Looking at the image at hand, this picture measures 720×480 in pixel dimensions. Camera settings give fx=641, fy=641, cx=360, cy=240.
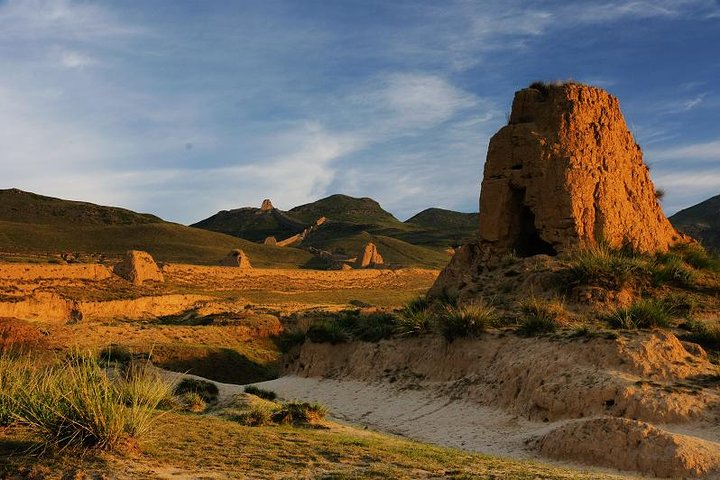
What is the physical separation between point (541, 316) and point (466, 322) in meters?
1.74

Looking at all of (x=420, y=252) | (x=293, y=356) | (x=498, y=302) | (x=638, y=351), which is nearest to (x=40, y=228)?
(x=420, y=252)

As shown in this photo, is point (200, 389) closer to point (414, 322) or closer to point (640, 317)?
point (414, 322)

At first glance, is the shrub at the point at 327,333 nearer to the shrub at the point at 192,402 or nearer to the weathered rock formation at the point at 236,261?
the shrub at the point at 192,402

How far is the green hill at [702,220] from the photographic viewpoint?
63906mm

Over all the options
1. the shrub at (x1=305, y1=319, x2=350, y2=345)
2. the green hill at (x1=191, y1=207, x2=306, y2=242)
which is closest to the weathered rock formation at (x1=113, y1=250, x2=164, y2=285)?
the shrub at (x1=305, y1=319, x2=350, y2=345)

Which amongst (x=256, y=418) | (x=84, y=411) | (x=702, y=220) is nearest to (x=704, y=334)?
(x=256, y=418)

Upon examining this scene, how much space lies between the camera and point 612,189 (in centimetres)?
1845

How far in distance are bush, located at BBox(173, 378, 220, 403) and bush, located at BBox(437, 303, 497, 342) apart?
5.71 metres

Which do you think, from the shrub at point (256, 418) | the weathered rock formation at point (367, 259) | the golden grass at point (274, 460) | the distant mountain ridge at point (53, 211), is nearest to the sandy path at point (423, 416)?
the golden grass at point (274, 460)

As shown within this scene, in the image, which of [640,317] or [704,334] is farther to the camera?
[640,317]

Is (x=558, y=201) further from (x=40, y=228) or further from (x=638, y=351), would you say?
(x=40, y=228)

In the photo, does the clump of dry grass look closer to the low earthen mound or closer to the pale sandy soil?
the pale sandy soil

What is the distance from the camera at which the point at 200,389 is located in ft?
49.9

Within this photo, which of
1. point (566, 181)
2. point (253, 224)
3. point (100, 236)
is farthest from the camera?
point (253, 224)
